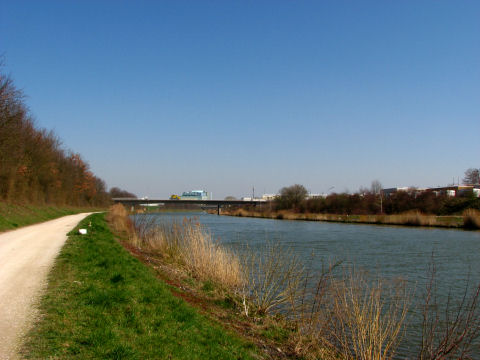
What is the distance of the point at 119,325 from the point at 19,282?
3.63m

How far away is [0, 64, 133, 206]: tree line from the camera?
2662cm

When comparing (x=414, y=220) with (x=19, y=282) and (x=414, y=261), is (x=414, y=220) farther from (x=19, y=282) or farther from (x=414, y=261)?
(x=19, y=282)

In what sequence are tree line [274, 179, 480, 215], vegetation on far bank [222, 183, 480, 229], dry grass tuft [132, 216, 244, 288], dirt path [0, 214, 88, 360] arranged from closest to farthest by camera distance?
dirt path [0, 214, 88, 360] → dry grass tuft [132, 216, 244, 288] → vegetation on far bank [222, 183, 480, 229] → tree line [274, 179, 480, 215]

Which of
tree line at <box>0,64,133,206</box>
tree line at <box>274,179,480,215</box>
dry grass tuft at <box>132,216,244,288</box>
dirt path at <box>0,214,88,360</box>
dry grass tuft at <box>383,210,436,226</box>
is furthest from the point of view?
tree line at <box>274,179,480,215</box>

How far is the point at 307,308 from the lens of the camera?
9969 mm

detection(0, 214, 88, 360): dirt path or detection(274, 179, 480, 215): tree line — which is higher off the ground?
detection(274, 179, 480, 215): tree line

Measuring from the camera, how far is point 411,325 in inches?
376

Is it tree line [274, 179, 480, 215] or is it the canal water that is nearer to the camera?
the canal water

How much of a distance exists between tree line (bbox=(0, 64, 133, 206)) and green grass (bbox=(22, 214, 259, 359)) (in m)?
20.9

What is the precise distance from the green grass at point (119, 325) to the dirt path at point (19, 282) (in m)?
0.22

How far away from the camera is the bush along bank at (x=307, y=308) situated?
270 inches

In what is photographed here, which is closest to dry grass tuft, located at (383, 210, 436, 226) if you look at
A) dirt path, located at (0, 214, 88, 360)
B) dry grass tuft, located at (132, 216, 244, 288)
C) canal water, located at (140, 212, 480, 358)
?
canal water, located at (140, 212, 480, 358)

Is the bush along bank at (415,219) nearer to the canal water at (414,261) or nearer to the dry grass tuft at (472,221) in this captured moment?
the dry grass tuft at (472,221)

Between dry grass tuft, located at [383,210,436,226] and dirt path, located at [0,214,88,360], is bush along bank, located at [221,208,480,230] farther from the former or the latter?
dirt path, located at [0,214,88,360]
